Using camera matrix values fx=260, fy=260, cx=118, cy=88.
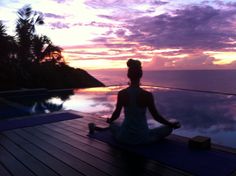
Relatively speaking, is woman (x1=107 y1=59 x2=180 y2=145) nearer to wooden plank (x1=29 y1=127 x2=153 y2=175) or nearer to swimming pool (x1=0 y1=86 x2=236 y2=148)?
wooden plank (x1=29 y1=127 x2=153 y2=175)

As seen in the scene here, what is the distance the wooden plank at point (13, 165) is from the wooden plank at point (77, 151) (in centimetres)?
58

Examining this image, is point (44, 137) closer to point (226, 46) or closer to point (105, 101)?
point (105, 101)

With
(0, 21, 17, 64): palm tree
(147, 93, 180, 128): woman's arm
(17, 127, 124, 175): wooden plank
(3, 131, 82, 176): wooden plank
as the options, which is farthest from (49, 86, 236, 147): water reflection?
(0, 21, 17, 64): palm tree

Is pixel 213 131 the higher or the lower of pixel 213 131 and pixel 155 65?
the lower

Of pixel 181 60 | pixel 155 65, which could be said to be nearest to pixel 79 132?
pixel 181 60

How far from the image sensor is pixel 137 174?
249cm

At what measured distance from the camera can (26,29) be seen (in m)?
13.9

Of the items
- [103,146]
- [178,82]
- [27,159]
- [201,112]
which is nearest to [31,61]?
[201,112]

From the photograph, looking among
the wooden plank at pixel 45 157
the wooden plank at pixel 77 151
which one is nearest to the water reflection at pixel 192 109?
the wooden plank at pixel 77 151

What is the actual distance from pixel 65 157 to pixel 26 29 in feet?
40.4

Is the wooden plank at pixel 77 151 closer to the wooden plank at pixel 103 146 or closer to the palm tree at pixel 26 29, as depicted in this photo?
the wooden plank at pixel 103 146

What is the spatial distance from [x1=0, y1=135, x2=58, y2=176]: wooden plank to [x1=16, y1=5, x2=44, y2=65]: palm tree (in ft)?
34.8

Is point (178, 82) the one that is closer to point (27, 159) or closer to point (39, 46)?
point (39, 46)

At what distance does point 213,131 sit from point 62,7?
8.15 meters
